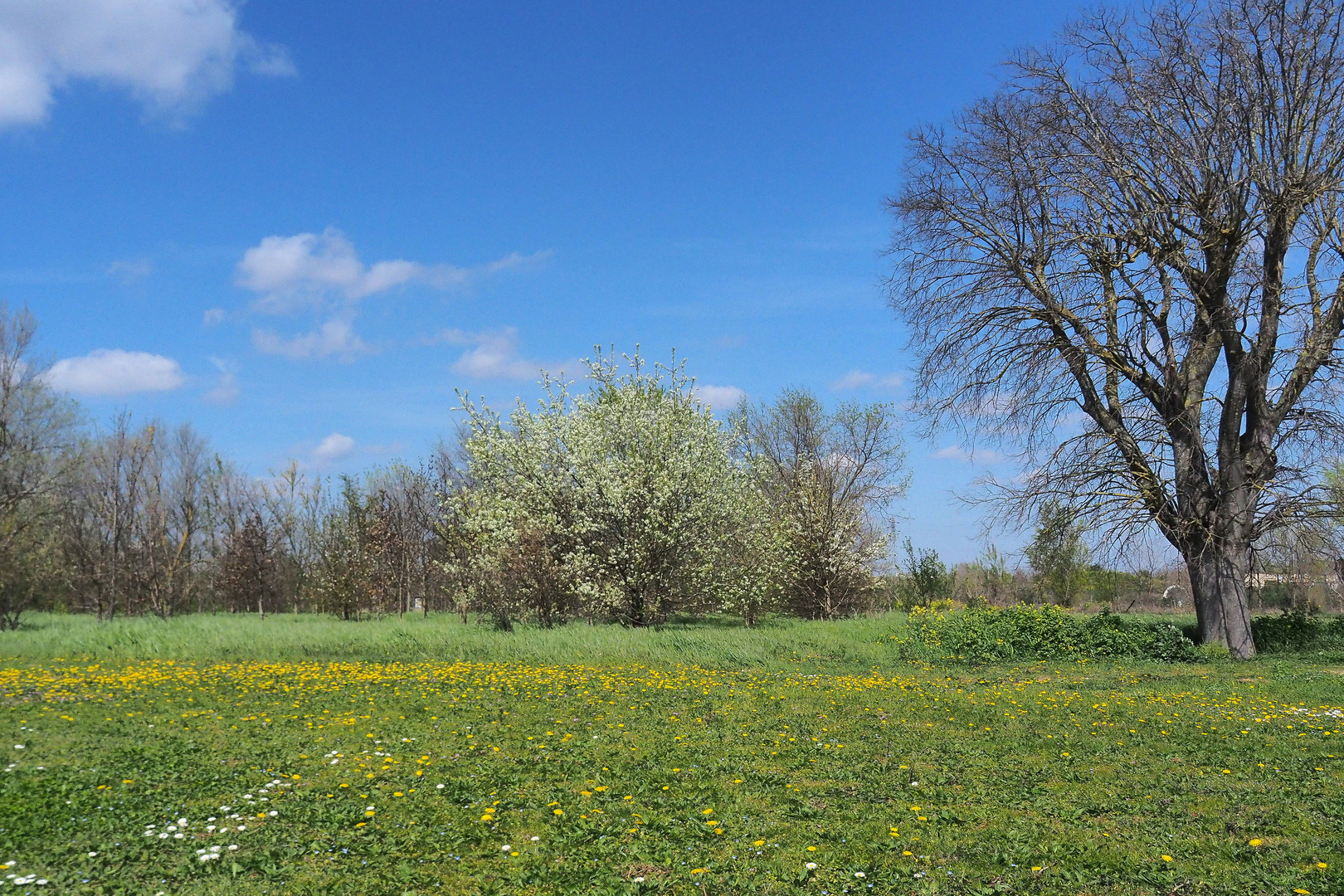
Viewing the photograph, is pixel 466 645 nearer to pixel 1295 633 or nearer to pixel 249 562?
pixel 1295 633

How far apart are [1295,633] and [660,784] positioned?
20.8 meters

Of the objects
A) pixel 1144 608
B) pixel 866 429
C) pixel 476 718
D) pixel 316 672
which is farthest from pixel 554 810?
pixel 1144 608

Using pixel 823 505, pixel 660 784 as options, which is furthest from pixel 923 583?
pixel 660 784

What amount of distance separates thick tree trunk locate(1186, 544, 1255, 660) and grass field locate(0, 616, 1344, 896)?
14.7ft

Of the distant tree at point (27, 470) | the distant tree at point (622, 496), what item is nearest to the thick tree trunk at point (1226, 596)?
the distant tree at point (622, 496)

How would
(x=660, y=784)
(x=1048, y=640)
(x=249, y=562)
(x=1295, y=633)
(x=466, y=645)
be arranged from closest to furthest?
(x=660, y=784) < (x=466, y=645) < (x=1048, y=640) < (x=1295, y=633) < (x=249, y=562)

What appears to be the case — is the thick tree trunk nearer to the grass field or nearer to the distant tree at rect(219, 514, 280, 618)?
the grass field

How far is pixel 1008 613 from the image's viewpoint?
771 inches

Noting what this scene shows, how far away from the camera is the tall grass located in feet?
56.5

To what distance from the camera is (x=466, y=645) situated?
1845 centimetres

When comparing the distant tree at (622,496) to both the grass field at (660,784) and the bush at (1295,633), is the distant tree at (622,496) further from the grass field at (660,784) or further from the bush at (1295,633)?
the bush at (1295,633)

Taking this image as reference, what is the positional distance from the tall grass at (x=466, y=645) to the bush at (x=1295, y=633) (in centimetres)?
912

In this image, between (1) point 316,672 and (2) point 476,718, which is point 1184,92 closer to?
(2) point 476,718

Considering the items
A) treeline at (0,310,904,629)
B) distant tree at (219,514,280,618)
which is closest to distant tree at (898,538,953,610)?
treeline at (0,310,904,629)
